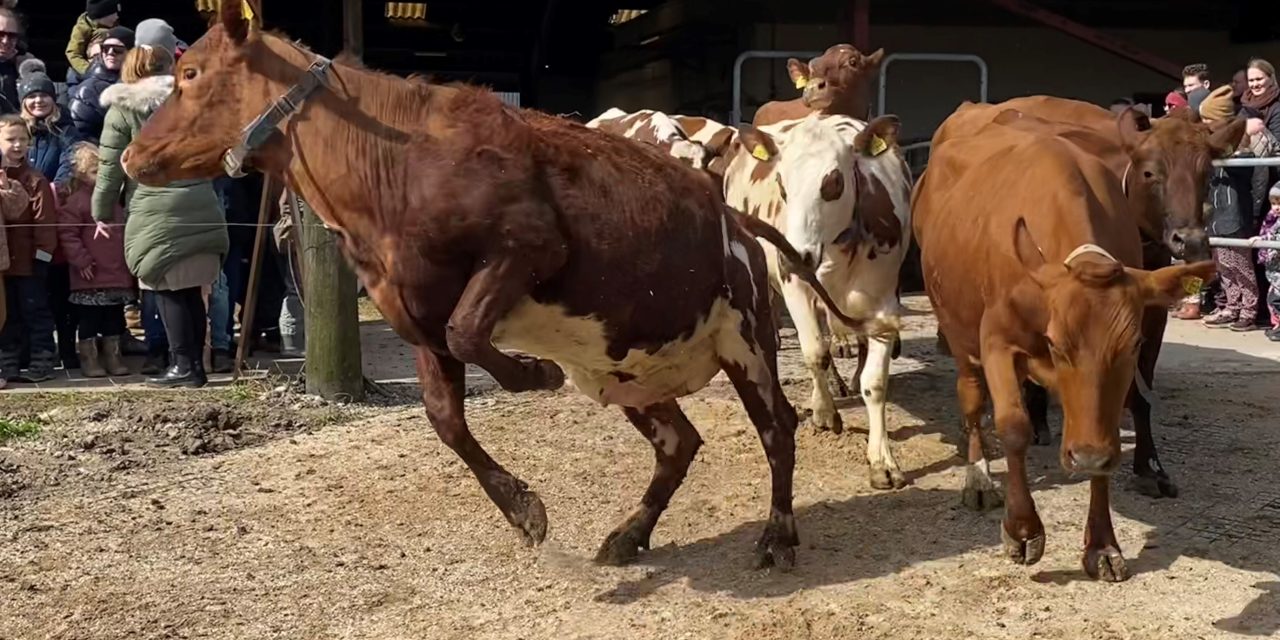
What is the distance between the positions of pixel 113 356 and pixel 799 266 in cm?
487

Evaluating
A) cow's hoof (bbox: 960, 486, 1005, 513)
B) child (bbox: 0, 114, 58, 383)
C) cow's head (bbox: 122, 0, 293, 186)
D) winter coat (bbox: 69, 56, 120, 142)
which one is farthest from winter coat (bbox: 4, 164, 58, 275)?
cow's hoof (bbox: 960, 486, 1005, 513)

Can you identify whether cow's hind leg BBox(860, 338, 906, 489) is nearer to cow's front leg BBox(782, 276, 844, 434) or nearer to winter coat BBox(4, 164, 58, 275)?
cow's front leg BBox(782, 276, 844, 434)

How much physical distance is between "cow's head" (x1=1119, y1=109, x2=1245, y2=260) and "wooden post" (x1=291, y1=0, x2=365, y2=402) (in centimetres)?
419

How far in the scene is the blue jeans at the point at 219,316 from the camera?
8.69 metres

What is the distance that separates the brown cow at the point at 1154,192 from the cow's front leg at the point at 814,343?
1008 mm

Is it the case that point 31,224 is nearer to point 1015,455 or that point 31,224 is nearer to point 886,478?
point 886,478

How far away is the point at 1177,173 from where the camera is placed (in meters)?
6.42

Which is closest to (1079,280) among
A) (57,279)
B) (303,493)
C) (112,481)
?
(303,493)

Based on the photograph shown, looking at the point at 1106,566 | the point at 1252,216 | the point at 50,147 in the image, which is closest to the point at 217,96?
the point at 1106,566

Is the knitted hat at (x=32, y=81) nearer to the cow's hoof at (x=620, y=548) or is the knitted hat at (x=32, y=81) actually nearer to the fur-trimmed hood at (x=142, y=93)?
the fur-trimmed hood at (x=142, y=93)

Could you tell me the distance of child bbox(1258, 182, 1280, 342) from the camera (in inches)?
388

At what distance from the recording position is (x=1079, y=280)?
14.2 feet

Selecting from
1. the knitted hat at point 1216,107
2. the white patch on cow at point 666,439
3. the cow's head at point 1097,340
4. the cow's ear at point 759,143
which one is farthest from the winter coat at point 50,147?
the knitted hat at point 1216,107

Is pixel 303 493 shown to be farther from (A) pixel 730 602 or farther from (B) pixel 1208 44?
(B) pixel 1208 44
